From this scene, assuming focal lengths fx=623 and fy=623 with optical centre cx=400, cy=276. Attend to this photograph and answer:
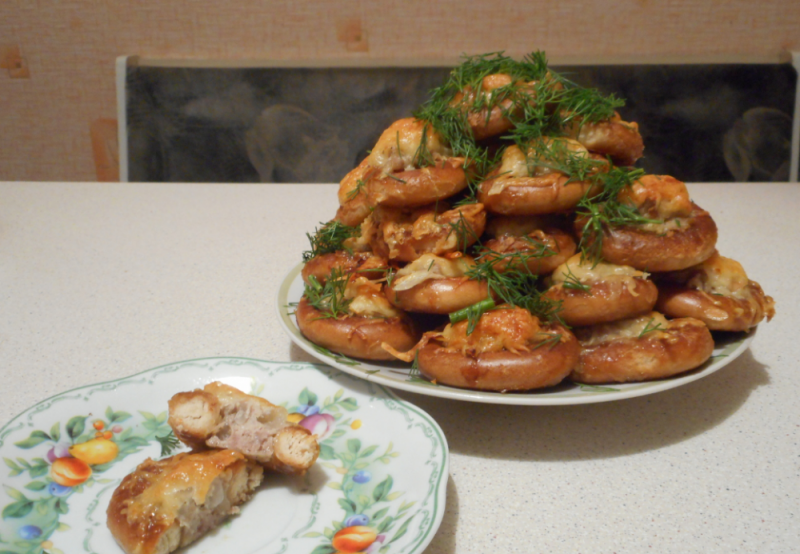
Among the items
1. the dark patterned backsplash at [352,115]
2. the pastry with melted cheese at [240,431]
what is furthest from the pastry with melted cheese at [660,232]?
the dark patterned backsplash at [352,115]

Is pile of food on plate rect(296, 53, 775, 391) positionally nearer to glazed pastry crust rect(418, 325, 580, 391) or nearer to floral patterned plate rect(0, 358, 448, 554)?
glazed pastry crust rect(418, 325, 580, 391)

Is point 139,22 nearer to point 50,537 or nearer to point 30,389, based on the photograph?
point 30,389

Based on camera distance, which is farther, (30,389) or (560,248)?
(30,389)

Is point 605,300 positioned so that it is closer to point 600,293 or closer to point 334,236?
point 600,293

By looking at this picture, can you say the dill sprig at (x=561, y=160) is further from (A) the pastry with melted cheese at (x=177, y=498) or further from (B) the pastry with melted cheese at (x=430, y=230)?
(A) the pastry with melted cheese at (x=177, y=498)

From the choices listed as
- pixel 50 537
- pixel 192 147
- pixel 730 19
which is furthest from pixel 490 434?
pixel 730 19

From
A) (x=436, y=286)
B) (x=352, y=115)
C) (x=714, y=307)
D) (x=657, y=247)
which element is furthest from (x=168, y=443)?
(x=352, y=115)
